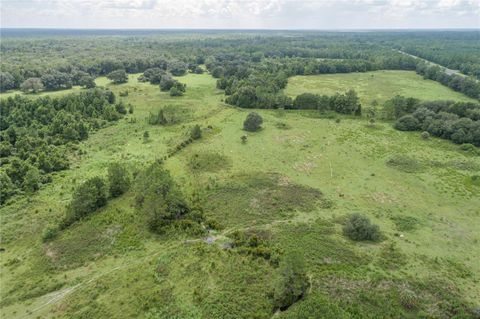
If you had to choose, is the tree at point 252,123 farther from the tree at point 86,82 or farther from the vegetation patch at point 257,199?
the tree at point 86,82

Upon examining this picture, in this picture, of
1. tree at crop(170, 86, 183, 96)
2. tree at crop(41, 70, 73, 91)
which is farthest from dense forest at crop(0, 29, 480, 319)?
tree at crop(41, 70, 73, 91)

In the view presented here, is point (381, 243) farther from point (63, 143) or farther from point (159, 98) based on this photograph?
point (159, 98)

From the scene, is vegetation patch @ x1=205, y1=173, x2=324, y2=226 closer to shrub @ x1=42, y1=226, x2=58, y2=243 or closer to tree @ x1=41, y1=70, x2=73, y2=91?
shrub @ x1=42, y1=226, x2=58, y2=243

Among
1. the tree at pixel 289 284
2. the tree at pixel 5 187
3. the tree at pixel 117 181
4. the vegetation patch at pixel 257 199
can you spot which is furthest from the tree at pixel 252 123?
the tree at pixel 289 284

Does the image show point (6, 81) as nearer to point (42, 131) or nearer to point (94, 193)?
point (42, 131)

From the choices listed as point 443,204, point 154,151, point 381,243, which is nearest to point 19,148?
point 154,151

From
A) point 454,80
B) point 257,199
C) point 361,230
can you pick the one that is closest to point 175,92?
point 257,199
